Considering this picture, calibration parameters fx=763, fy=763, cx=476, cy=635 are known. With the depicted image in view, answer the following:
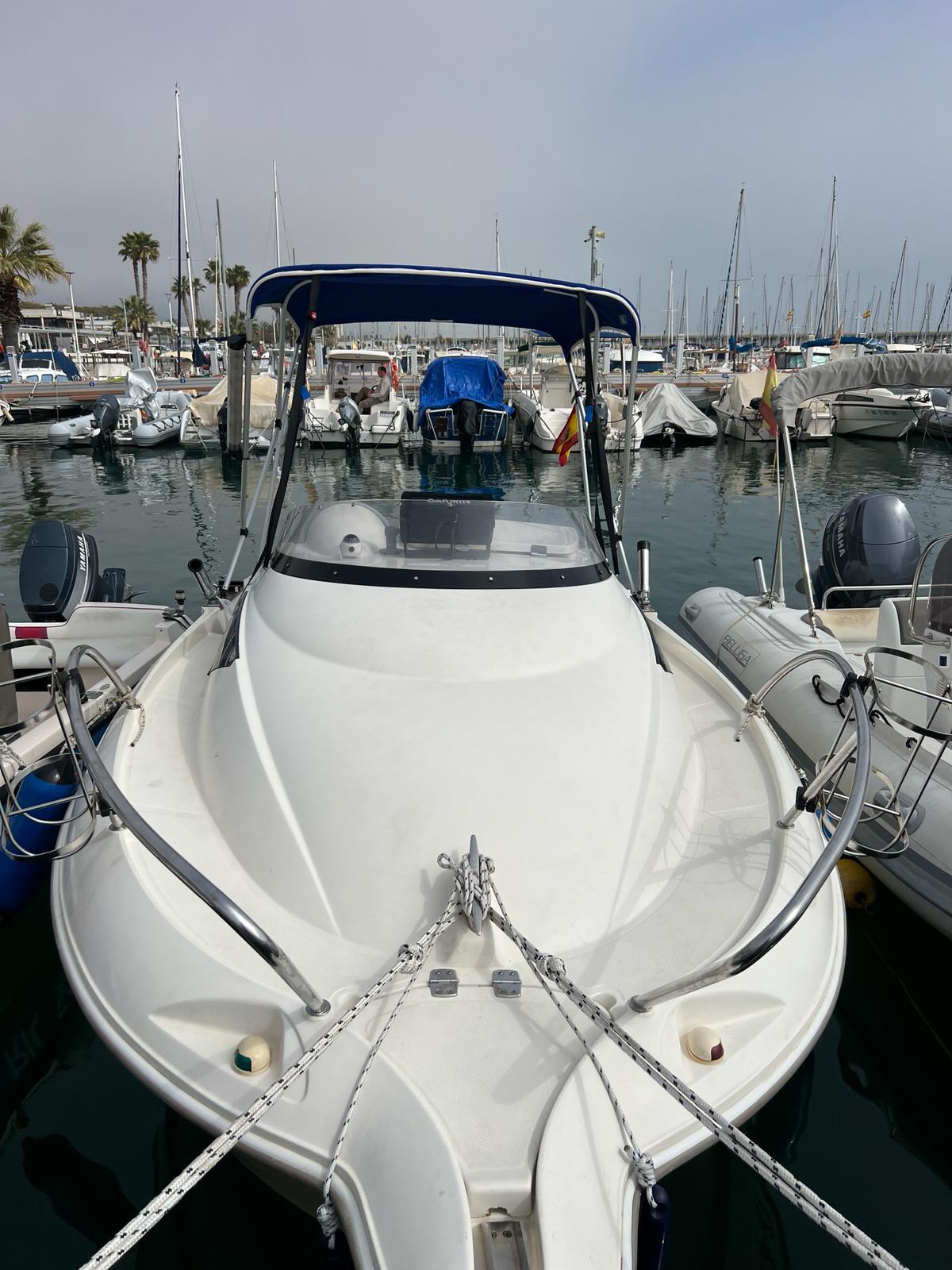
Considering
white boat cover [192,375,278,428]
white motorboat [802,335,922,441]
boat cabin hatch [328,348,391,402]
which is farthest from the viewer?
boat cabin hatch [328,348,391,402]

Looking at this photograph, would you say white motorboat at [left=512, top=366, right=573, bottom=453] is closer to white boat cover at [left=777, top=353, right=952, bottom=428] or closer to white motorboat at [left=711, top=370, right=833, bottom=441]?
white motorboat at [left=711, top=370, right=833, bottom=441]

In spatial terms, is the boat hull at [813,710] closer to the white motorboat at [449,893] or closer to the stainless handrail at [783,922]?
the white motorboat at [449,893]

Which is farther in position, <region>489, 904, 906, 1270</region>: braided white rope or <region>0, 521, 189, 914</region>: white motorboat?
<region>0, 521, 189, 914</region>: white motorboat

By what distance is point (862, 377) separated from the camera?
5.57 m

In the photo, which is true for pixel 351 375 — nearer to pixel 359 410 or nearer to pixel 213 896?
pixel 359 410

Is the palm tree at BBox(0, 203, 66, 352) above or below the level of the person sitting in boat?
above

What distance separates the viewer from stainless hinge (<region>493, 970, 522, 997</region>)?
1967 millimetres

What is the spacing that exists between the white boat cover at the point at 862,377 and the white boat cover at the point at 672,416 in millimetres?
17812

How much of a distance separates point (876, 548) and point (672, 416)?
695 inches

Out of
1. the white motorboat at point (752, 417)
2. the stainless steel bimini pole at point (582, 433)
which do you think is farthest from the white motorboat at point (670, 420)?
the stainless steel bimini pole at point (582, 433)

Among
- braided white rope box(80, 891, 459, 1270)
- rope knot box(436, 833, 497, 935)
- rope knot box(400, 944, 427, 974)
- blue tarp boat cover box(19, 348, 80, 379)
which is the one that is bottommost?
braided white rope box(80, 891, 459, 1270)

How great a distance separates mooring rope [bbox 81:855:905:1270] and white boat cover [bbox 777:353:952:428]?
4851 mm

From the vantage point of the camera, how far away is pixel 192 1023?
1955 millimetres

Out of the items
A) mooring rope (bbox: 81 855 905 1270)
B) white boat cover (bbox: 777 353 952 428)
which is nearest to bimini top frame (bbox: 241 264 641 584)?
white boat cover (bbox: 777 353 952 428)
